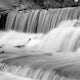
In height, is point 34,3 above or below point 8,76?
above

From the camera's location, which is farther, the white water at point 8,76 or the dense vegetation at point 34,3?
the dense vegetation at point 34,3

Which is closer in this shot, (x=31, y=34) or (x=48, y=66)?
(x=48, y=66)

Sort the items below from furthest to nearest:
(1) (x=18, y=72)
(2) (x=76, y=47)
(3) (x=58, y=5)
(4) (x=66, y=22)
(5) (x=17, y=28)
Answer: (3) (x=58, y=5), (5) (x=17, y=28), (4) (x=66, y=22), (2) (x=76, y=47), (1) (x=18, y=72)

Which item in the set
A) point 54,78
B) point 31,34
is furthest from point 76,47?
point 31,34

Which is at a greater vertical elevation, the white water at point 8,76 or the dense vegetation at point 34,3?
the dense vegetation at point 34,3

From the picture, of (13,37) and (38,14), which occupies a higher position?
(38,14)

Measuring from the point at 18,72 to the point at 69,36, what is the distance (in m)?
3.96

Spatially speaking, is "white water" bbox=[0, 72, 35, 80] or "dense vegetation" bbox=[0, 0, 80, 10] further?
"dense vegetation" bbox=[0, 0, 80, 10]

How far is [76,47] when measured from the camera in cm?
778

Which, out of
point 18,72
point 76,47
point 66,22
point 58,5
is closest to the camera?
point 18,72

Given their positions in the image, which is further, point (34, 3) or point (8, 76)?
point (34, 3)

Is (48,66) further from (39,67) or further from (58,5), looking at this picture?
(58,5)

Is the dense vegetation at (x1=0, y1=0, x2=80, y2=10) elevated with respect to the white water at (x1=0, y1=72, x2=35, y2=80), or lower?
elevated

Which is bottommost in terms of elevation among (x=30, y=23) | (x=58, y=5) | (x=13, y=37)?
(x=13, y=37)
